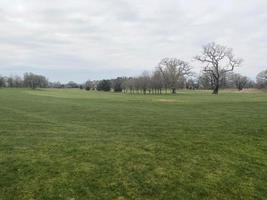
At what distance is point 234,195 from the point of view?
5.62 m

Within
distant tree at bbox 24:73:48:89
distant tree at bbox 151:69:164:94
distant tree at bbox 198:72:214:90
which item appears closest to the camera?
distant tree at bbox 198:72:214:90

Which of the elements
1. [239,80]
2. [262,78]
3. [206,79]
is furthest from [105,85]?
[262,78]

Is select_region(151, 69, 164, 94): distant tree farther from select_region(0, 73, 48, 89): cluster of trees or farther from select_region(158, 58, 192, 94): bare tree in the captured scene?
select_region(0, 73, 48, 89): cluster of trees

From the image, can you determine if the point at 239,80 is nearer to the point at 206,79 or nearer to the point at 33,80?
the point at 206,79

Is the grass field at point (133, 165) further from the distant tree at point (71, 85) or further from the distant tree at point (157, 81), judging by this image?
the distant tree at point (71, 85)

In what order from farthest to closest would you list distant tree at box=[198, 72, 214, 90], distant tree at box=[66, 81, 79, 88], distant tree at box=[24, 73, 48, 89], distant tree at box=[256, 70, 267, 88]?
distant tree at box=[66, 81, 79, 88], distant tree at box=[24, 73, 48, 89], distant tree at box=[256, 70, 267, 88], distant tree at box=[198, 72, 214, 90]

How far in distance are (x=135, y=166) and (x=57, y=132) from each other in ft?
19.6

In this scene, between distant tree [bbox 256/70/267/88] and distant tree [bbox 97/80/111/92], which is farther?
distant tree [bbox 97/80/111/92]

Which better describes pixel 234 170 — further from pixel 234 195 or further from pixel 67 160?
pixel 67 160

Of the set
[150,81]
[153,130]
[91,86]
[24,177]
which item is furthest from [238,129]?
[91,86]

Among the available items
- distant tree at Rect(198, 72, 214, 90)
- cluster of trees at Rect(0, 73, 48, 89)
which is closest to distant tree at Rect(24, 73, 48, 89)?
cluster of trees at Rect(0, 73, 48, 89)

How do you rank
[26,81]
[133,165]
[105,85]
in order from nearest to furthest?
[133,165], [105,85], [26,81]

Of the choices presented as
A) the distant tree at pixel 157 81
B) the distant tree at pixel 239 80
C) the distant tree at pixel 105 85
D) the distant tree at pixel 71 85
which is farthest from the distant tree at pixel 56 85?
the distant tree at pixel 239 80

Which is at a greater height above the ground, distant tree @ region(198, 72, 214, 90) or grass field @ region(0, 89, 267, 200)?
distant tree @ region(198, 72, 214, 90)
